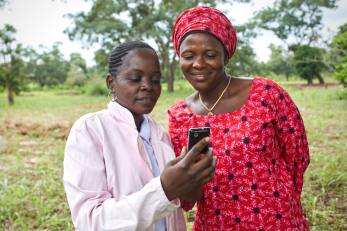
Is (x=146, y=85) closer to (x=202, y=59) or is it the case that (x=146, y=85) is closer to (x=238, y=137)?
(x=202, y=59)

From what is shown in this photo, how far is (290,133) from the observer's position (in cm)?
149

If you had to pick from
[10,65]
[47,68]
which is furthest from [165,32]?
[47,68]

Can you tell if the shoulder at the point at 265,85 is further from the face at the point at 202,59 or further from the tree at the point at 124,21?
the tree at the point at 124,21

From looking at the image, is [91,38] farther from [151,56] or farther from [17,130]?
[151,56]

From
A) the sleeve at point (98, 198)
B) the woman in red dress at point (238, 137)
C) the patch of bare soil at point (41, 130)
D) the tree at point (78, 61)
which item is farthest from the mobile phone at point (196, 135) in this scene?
the tree at point (78, 61)

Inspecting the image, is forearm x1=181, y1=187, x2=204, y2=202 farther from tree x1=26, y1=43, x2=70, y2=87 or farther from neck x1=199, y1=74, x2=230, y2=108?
tree x1=26, y1=43, x2=70, y2=87

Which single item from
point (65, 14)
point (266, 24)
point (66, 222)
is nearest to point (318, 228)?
point (66, 222)

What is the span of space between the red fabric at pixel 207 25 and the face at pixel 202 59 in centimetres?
4

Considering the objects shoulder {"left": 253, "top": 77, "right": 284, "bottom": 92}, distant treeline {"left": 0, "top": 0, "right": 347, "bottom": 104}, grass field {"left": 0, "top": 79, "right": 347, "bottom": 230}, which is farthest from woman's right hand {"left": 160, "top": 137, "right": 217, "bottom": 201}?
distant treeline {"left": 0, "top": 0, "right": 347, "bottom": 104}

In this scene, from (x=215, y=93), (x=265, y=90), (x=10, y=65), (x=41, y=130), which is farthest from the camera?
(x=10, y=65)

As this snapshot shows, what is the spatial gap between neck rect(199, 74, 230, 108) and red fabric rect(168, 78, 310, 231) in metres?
0.12

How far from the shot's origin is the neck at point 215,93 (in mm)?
1543

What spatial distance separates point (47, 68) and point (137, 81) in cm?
4066

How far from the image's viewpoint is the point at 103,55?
16.0m
